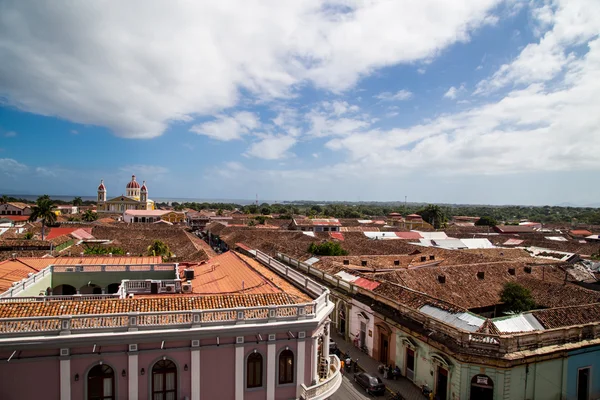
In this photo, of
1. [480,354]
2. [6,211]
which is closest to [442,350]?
[480,354]

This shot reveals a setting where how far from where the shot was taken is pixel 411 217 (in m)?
118

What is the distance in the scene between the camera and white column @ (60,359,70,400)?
1362 cm

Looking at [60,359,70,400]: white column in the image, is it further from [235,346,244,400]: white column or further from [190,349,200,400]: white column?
[235,346,244,400]: white column

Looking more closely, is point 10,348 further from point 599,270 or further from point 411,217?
point 411,217

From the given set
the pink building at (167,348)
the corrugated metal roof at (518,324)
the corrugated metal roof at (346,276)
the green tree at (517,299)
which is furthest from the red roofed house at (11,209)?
the corrugated metal roof at (518,324)

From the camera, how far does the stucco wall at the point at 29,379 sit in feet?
43.5

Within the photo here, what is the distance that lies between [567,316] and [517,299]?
172 inches

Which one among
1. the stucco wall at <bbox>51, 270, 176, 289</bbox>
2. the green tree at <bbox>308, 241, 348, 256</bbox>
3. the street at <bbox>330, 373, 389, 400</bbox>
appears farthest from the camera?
the green tree at <bbox>308, 241, 348, 256</bbox>

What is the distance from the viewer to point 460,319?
68.0 ft

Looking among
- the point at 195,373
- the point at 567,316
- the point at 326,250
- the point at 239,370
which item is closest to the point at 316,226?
the point at 326,250

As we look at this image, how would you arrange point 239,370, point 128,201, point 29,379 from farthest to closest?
point 128,201 < point 239,370 < point 29,379

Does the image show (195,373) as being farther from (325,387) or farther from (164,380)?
(325,387)

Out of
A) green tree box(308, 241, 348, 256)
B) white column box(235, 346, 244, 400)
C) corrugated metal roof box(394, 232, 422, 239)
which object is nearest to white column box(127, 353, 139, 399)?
white column box(235, 346, 244, 400)

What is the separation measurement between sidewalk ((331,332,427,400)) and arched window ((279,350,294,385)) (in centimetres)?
811
